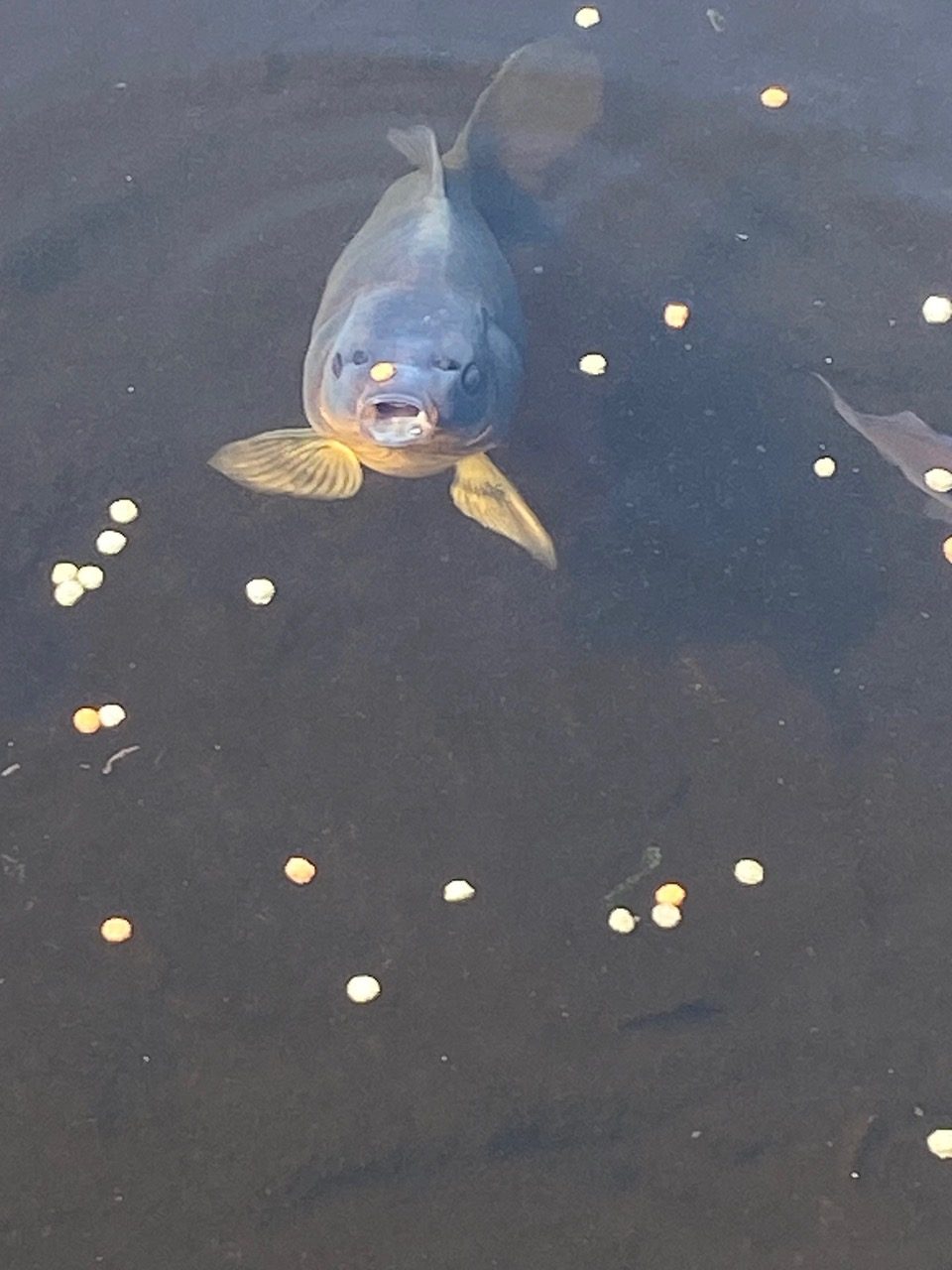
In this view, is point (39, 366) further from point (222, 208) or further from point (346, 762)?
point (346, 762)

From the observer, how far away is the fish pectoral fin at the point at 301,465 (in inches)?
158

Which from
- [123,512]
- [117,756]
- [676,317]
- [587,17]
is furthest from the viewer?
[587,17]

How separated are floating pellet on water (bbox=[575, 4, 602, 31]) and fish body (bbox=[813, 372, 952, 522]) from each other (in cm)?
180

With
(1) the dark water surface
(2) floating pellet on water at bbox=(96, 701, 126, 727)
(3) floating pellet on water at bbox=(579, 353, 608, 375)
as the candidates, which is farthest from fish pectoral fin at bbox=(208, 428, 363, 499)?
(3) floating pellet on water at bbox=(579, 353, 608, 375)

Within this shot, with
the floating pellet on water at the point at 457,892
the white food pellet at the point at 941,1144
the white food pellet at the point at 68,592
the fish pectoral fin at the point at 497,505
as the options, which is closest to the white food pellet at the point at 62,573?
the white food pellet at the point at 68,592

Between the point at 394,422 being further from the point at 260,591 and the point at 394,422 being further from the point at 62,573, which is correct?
the point at 62,573

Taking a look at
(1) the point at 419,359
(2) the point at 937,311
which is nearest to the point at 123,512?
(1) the point at 419,359

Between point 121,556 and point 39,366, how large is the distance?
28.0 inches

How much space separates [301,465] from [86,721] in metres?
0.84

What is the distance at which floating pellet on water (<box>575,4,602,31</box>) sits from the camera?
527 centimetres

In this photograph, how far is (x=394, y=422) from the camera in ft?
12.1

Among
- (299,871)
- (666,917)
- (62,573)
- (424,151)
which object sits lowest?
(666,917)

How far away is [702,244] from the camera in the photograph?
4.82 metres

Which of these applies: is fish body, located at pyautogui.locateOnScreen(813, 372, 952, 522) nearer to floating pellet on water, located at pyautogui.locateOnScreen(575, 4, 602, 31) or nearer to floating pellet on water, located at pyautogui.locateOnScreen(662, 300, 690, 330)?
floating pellet on water, located at pyautogui.locateOnScreen(662, 300, 690, 330)
